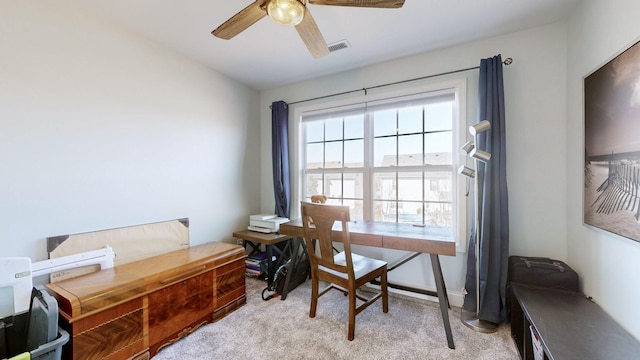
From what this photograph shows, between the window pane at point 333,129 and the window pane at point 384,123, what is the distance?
1.47 feet

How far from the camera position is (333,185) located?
307cm

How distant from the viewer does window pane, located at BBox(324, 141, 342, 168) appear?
302 cm

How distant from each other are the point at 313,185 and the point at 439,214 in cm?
152

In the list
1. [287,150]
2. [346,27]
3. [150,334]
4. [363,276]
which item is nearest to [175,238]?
[150,334]

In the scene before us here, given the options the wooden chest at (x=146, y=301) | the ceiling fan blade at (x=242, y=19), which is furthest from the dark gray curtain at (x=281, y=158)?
the ceiling fan blade at (x=242, y=19)

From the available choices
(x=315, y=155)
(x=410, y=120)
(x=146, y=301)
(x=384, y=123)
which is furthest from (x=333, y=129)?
(x=146, y=301)

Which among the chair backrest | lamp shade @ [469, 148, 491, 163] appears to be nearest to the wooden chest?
the chair backrest

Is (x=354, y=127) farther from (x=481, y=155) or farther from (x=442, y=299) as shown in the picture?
(x=442, y=299)

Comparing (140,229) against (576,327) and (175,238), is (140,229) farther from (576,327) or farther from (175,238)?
(576,327)

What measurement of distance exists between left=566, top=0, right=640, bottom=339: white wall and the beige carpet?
2.21 feet

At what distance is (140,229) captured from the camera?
2.11m

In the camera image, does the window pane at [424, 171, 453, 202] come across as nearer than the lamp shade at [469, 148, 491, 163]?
No

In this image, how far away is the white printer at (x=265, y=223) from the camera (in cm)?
290

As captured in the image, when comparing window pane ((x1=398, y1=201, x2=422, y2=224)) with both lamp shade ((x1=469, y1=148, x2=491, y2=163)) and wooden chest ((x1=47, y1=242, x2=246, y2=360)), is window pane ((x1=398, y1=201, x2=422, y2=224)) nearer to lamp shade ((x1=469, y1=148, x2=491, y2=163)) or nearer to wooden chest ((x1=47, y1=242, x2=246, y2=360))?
lamp shade ((x1=469, y1=148, x2=491, y2=163))
